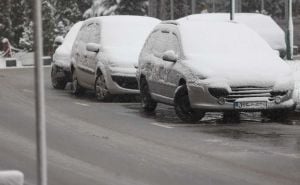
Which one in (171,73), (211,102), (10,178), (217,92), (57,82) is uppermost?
(10,178)

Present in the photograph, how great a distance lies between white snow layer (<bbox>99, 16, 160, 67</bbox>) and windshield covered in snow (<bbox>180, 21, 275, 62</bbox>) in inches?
81.2

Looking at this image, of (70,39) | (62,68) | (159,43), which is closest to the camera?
(159,43)

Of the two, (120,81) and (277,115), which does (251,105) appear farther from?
(120,81)

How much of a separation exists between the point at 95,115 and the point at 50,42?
26092mm

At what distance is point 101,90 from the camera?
15703 millimetres

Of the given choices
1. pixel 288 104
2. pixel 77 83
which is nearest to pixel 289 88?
pixel 288 104

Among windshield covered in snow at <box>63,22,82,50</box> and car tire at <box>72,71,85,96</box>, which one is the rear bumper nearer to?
car tire at <box>72,71,85,96</box>

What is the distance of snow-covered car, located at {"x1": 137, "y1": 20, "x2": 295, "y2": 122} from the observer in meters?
11.9

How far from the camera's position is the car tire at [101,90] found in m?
15.5

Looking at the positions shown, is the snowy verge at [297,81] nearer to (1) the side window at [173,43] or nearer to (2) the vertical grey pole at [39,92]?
(1) the side window at [173,43]

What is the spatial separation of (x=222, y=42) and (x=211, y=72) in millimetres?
1431

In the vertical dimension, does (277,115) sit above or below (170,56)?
below

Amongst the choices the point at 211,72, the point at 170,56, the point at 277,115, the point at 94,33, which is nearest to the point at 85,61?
the point at 94,33

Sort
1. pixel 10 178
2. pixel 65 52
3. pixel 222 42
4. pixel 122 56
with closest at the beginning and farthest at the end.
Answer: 1. pixel 10 178
2. pixel 222 42
3. pixel 122 56
4. pixel 65 52
